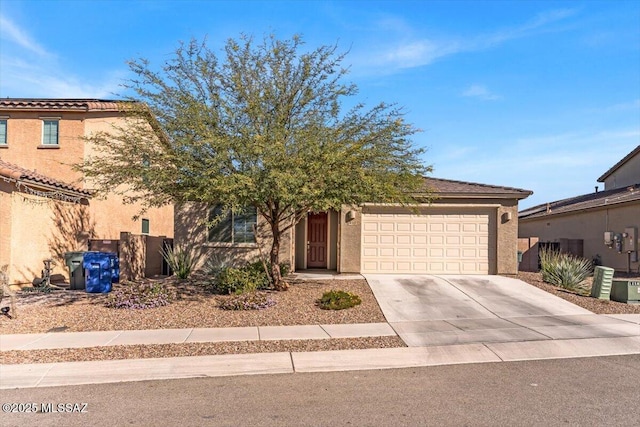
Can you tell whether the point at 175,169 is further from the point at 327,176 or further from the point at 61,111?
the point at 61,111

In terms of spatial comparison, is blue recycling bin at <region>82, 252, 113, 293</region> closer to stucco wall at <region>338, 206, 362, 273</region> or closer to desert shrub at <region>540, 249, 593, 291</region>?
stucco wall at <region>338, 206, 362, 273</region>

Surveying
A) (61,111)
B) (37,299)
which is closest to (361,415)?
(37,299)

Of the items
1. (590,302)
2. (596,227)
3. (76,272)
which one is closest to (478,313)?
(590,302)

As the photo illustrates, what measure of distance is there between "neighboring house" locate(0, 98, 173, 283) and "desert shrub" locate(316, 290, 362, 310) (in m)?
8.71

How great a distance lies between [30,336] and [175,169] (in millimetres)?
4424

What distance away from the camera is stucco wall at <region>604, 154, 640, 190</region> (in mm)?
26359

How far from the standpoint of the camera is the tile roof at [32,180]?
13709mm

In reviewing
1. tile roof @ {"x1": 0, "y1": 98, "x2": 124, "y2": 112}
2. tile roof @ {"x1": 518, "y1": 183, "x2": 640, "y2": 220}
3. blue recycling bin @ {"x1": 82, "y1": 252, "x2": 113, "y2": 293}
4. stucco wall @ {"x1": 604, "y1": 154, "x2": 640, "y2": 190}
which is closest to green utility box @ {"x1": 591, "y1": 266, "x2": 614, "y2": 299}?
tile roof @ {"x1": 518, "y1": 183, "x2": 640, "y2": 220}

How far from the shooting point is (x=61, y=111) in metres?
19.1

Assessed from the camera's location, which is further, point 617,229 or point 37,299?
point 617,229

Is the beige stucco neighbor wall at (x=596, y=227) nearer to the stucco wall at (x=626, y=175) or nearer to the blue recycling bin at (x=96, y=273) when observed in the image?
the stucco wall at (x=626, y=175)

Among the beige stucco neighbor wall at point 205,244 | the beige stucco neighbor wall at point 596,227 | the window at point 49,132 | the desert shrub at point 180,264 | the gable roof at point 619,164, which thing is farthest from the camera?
the gable roof at point 619,164

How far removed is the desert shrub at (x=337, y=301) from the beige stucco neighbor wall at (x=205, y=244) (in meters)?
4.80

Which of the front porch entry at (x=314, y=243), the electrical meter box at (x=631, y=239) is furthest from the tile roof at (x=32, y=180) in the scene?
the electrical meter box at (x=631, y=239)
